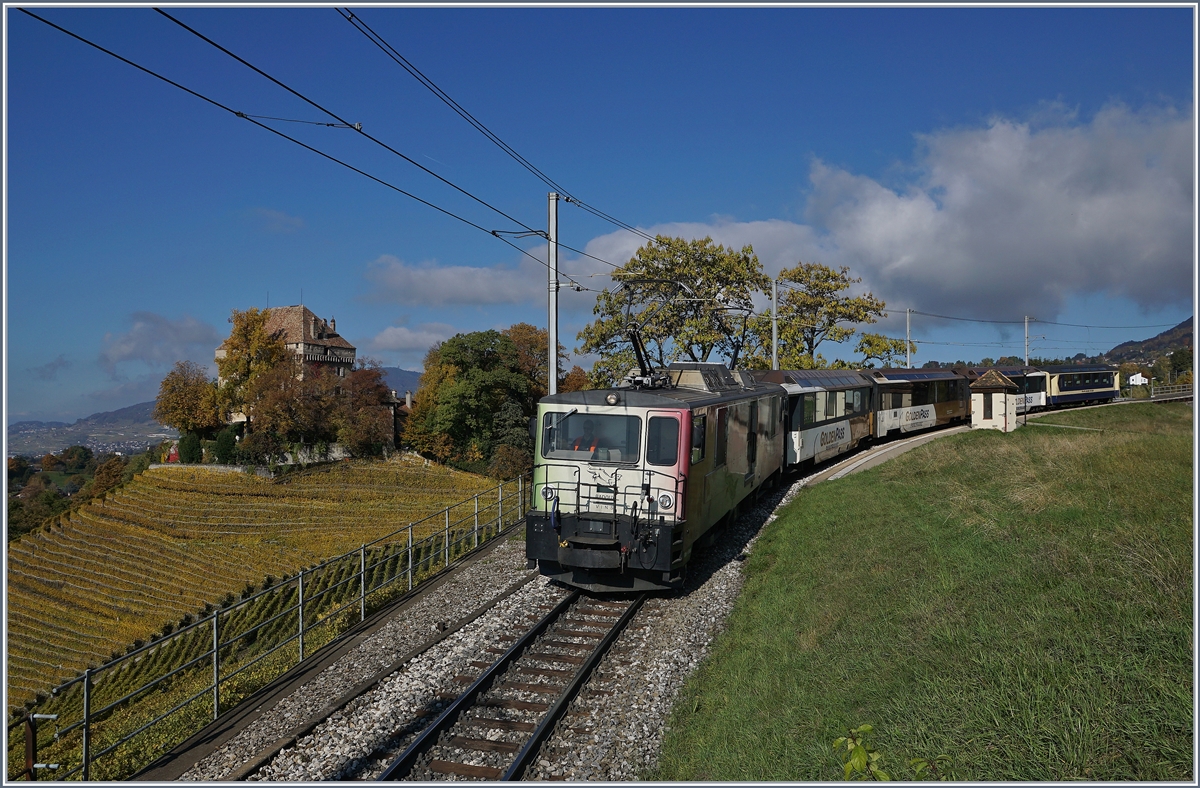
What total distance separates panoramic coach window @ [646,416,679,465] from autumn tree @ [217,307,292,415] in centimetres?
6599

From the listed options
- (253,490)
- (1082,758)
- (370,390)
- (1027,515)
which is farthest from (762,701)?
(370,390)

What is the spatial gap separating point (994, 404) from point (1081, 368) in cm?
2213

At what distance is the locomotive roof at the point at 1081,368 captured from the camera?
1890 inches

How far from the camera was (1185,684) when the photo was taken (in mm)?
4855

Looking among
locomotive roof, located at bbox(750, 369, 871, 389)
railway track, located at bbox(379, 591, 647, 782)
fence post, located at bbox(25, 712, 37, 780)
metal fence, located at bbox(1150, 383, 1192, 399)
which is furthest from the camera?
metal fence, located at bbox(1150, 383, 1192, 399)

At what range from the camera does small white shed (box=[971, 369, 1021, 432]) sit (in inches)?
1273

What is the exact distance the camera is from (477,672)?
8.88m

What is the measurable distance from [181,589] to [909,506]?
46758 mm

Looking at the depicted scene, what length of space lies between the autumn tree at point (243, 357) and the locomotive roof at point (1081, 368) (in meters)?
65.0

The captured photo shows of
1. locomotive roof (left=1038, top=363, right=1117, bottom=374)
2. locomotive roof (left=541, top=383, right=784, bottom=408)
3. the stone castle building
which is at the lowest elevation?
locomotive roof (left=541, top=383, right=784, bottom=408)

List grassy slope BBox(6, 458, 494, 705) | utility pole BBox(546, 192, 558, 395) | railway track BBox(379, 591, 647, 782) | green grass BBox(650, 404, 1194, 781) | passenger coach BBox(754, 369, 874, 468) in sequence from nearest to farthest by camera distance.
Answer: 1. green grass BBox(650, 404, 1194, 781)
2. railway track BBox(379, 591, 647, 782)
3. utility pole BBox(546, 192, 558, 395)
4. passenger coach BBox(754, 369, 874, 468)
5. grassy slope BBox(6, 458, 494, 705)

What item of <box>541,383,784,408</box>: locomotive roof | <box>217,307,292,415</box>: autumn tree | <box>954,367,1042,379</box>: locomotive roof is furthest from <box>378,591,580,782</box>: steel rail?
<box>217,307,292,415</box>: autumn tree

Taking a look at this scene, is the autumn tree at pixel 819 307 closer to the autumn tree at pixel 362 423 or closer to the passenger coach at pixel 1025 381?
the passenger coach at pixel 1025 381

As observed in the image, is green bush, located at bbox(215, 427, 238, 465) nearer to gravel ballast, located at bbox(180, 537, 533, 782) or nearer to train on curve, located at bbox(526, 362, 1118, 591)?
gravel ballast, located at bbox(180, 537, 533, 782)
